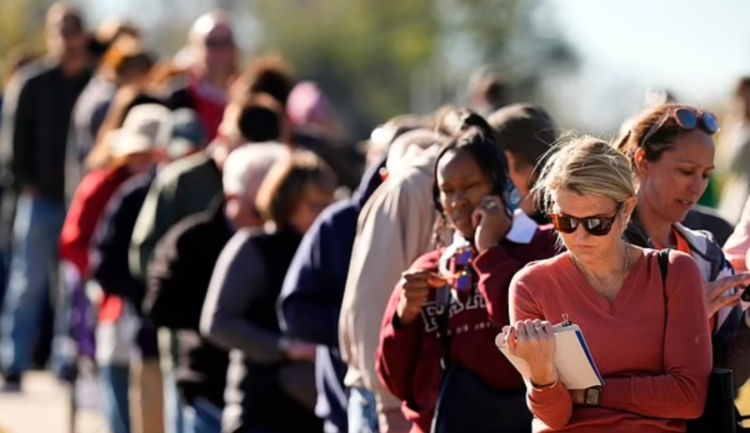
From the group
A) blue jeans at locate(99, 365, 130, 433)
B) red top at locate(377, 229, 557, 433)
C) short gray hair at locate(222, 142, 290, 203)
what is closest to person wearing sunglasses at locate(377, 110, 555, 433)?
red top at locate(377, 229, 557, 433)

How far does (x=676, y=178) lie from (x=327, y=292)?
2.19 metres

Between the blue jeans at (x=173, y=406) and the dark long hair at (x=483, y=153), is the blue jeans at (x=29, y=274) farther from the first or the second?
the dark long hair at (x=483, y=153)

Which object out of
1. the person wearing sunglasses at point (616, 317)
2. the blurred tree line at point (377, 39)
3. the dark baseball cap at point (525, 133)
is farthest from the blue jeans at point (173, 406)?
the blurred tree line at point (377, 39)

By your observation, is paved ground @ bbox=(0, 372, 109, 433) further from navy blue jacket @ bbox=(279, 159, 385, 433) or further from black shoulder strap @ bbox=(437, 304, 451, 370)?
black shoulder strap @ bbox=(437, 304, 451, 370)

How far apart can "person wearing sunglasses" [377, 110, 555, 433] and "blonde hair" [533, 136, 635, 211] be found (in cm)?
69

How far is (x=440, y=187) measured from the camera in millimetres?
6512

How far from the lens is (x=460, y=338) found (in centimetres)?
639

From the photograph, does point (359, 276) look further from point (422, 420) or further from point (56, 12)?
point (56, 12)

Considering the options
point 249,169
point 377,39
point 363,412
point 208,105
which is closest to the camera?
point 363,412

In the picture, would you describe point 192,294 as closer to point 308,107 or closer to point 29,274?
point 308,107

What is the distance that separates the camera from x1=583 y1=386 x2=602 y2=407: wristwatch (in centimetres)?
547

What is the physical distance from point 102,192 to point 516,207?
234 inches

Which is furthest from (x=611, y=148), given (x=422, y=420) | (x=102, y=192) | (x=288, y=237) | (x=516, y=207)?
(x=102, y=192)

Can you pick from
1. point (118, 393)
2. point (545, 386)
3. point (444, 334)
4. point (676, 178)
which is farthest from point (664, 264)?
point (118, 393)
